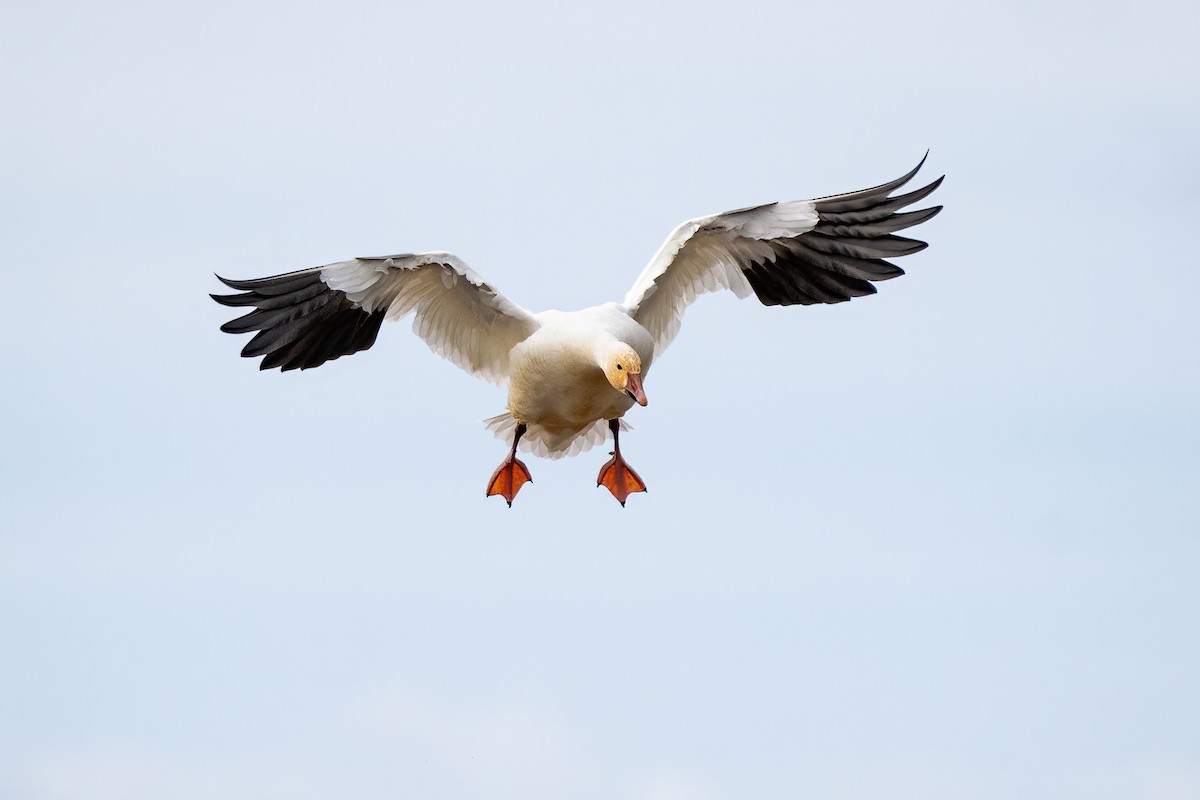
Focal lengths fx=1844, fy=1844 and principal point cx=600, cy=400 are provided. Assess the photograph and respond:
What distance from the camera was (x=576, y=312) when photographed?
16.4m

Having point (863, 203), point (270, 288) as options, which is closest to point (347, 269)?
point (270, 288)

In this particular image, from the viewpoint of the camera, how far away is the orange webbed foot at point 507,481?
702 inches

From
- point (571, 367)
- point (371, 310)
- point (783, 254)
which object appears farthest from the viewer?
point (783, 254)

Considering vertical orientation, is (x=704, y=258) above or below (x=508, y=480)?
above

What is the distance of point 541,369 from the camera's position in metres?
16.2

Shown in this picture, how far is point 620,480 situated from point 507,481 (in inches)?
43.2

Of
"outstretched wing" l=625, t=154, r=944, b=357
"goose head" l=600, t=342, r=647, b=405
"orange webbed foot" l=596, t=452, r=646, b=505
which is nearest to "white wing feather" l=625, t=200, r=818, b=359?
"outstretched wing" l=625, t=154, r=944, b=357

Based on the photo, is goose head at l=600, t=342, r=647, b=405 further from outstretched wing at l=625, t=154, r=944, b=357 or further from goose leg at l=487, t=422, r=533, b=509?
goose leg at l=487, t=422, r=533, b=509

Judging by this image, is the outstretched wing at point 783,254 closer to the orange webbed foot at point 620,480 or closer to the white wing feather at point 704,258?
the white wing feather at point 704,258

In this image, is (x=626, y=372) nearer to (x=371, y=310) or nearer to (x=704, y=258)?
(x=704, y=258)

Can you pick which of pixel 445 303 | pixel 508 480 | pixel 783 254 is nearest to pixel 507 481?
pixel 508 480

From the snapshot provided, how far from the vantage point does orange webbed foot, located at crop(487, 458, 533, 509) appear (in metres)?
17.8

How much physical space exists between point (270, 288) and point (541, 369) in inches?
97.2

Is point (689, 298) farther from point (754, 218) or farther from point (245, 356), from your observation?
point (245, 356)
